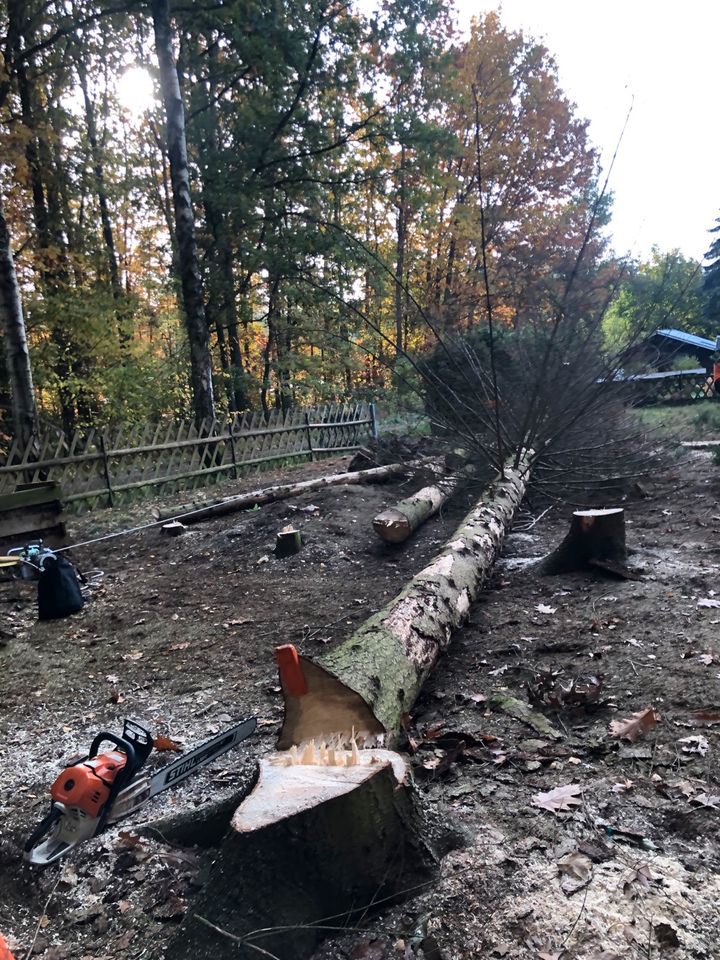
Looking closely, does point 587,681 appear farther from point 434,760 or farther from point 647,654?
point 434,760

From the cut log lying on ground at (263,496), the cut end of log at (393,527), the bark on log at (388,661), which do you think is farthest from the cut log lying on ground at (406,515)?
the bark on log at (388,661)

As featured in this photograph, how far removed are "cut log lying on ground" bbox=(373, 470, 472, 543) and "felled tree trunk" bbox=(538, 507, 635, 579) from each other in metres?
1.89

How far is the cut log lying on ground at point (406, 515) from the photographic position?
626cm

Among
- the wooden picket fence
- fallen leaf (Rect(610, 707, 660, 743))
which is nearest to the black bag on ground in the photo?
the wooden picket fence

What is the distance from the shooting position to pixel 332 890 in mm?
1867

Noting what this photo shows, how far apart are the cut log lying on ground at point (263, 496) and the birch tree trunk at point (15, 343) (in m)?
3.34

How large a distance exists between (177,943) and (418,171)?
15.2 metres

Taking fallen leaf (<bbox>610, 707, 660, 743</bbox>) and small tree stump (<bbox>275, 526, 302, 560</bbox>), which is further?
small tree stump (<bbox>275, 526, 302, 560</bbox>)

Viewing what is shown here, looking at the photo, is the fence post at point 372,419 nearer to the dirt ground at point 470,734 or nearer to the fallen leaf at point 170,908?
the dirt ground at point 470,734

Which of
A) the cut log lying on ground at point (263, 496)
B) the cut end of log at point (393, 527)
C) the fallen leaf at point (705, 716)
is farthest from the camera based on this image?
the cut log lying on ground at point (263, 496)

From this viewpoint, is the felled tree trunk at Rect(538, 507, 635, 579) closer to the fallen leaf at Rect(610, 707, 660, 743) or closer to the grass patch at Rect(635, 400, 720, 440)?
the fallen leaf at Rect(610, 707, 660, 743)

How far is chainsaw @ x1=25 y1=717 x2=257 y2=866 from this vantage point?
2229 mm

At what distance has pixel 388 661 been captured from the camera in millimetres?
2869

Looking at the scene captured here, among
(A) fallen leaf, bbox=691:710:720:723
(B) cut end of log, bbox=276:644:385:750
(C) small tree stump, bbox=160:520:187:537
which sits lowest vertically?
(C) small tree stump, bbox=160:520:187:537
